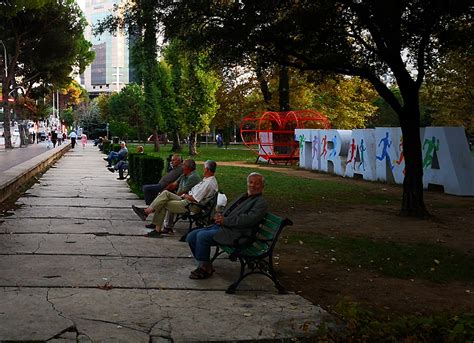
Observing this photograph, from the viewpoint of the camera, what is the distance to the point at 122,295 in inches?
228

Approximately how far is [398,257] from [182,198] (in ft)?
10.9

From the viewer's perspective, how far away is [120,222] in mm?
10883

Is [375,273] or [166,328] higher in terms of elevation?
[166,328]

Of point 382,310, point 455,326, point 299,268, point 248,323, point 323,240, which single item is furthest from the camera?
point 323,240

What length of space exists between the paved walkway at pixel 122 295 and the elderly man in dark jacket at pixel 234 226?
28cm

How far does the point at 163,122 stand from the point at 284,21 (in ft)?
123

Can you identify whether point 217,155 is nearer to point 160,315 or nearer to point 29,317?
point 160,315

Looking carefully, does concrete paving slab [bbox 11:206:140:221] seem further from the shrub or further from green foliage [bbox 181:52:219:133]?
green foliage [bbox 181:52:219:133]

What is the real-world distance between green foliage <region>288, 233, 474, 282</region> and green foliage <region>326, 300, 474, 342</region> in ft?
9.87

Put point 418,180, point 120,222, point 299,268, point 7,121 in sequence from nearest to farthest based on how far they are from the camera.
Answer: point 299,268, point 120,222, point 418,180, point 7,121

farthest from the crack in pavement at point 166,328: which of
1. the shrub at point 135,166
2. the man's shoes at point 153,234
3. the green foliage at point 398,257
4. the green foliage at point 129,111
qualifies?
the green foliage at point 129,111

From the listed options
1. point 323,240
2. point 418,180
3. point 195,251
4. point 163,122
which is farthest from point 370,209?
point 163,122

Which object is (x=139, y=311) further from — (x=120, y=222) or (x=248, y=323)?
(x=120, y=222)

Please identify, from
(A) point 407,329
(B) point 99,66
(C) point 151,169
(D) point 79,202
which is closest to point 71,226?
(D) point 79,202
